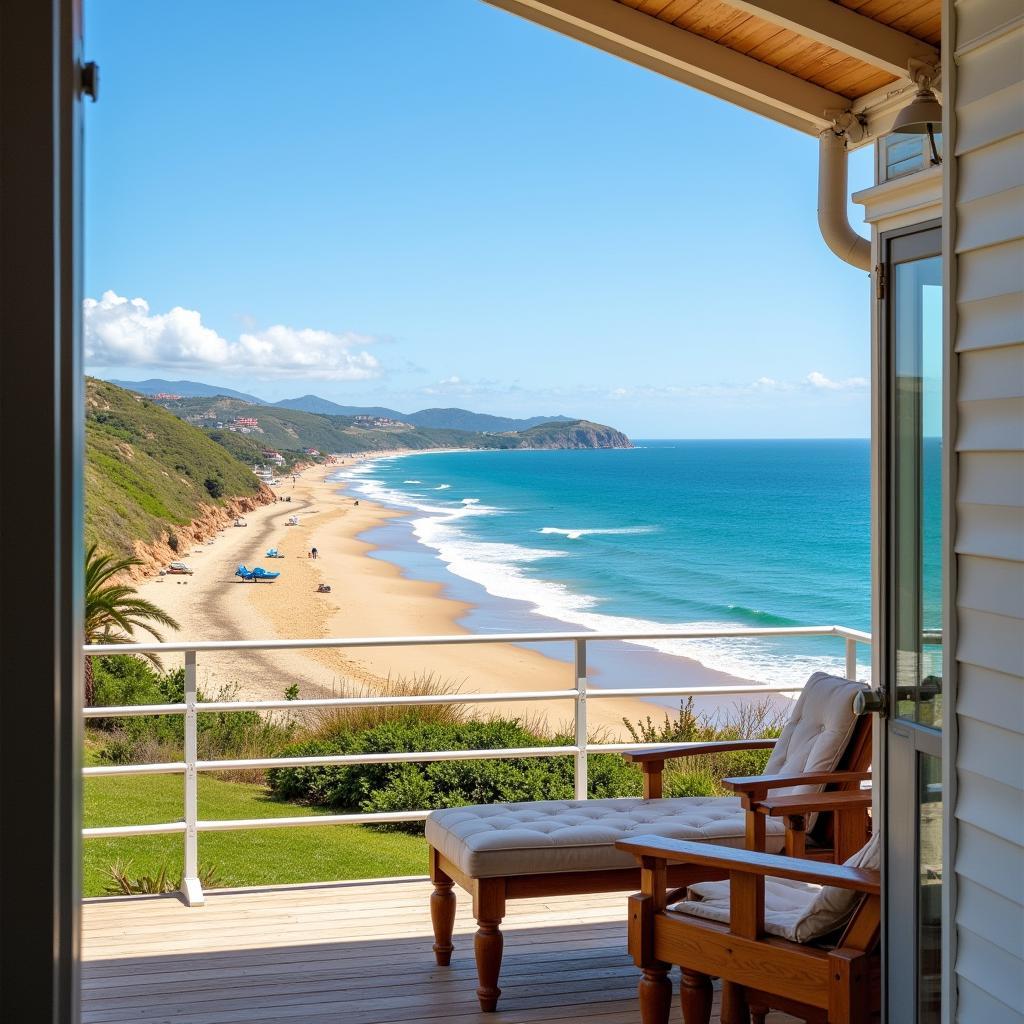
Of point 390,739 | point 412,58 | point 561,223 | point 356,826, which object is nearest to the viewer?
point 390,739

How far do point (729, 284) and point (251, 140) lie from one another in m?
17.8

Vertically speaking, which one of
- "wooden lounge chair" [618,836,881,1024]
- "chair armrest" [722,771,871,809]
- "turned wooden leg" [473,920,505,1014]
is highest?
"chair armrest" [722,771,871,809]

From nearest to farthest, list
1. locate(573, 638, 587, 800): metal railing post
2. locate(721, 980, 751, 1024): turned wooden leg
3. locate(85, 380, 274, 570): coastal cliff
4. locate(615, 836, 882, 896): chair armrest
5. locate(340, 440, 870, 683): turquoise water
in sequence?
locate(615, 836, 882, 896): chair armrest
locate(721, 980, 751, 1024): turned wooden leg
locate(573, 638, 587, 800): metal railing post
locate(340, 440, 870, 683): turquoise water
locate(85, 380, 274, 570): coastal cliff

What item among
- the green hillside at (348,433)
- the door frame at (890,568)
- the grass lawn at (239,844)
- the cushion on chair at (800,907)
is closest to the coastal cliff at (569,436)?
the green hillside at (348,433)

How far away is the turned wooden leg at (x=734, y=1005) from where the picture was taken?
10.0 feet

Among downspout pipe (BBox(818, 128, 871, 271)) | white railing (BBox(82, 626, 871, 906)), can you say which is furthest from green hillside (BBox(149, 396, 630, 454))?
downspout pipe (BBox(818, 128, 871, 271))

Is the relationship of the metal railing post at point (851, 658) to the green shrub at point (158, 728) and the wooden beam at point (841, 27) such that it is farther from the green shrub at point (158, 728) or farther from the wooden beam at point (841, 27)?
the green shrub at point (158, 728)

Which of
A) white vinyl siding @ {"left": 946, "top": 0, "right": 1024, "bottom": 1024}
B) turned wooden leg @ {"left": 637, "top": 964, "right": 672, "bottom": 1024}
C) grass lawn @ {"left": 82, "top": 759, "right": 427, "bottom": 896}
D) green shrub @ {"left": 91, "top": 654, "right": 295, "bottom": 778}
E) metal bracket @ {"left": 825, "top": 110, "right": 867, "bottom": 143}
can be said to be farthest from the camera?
green shrub @ {"left": 91, "top": 654, "right": 295, "bottom": 778}

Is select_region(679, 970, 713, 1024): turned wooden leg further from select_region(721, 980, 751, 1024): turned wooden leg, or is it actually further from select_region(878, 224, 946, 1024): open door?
select_region(878, 224, 946, 1024): open door

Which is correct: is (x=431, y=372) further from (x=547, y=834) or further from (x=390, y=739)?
(x=547, y=834)

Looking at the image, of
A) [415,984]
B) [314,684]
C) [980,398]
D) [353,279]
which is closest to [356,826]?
[415,984]

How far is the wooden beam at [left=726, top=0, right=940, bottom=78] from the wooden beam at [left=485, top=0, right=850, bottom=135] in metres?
0.54

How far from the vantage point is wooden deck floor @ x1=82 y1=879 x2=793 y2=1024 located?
11.7ft

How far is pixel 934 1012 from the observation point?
2.51m
